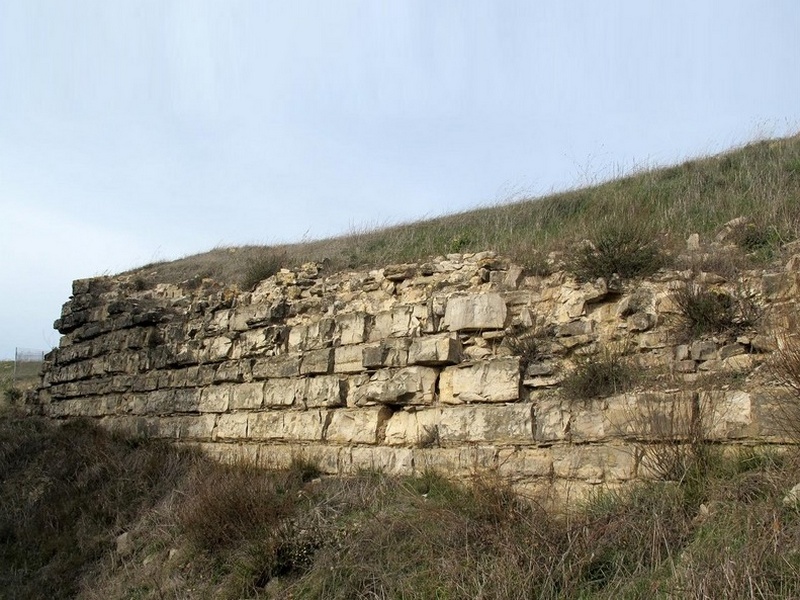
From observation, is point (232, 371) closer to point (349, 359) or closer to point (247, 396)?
point (247, 396)

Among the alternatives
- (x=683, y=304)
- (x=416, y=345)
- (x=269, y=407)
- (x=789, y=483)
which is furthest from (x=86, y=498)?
(x=789, y=483)

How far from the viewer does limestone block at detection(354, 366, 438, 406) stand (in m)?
7.50

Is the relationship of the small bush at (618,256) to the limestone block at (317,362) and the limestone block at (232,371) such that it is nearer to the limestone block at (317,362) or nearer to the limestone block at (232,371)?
the limestone block at (317,362)

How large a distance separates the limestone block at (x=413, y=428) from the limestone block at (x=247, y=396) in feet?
7.30

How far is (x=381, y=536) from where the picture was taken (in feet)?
19.9

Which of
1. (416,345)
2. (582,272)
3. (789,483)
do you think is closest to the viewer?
(789,483)

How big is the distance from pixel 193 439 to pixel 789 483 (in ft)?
24.8

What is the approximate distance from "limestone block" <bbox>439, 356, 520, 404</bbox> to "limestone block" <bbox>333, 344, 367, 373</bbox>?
1.22 metres

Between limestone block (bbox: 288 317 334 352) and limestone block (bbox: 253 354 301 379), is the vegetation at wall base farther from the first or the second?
limestone block (bbox: 288 317 334 352)

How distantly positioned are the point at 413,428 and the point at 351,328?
62.1 inches

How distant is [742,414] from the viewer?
541 centimetres

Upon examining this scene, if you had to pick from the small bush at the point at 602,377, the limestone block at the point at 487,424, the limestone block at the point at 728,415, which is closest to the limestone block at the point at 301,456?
the limestone block at the point at 487,424

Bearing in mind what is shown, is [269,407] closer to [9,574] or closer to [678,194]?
[9,574]

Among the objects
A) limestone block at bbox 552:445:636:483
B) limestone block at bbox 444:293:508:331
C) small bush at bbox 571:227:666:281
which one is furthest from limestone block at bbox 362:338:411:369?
limestone block at bbox 552:445:636:483
